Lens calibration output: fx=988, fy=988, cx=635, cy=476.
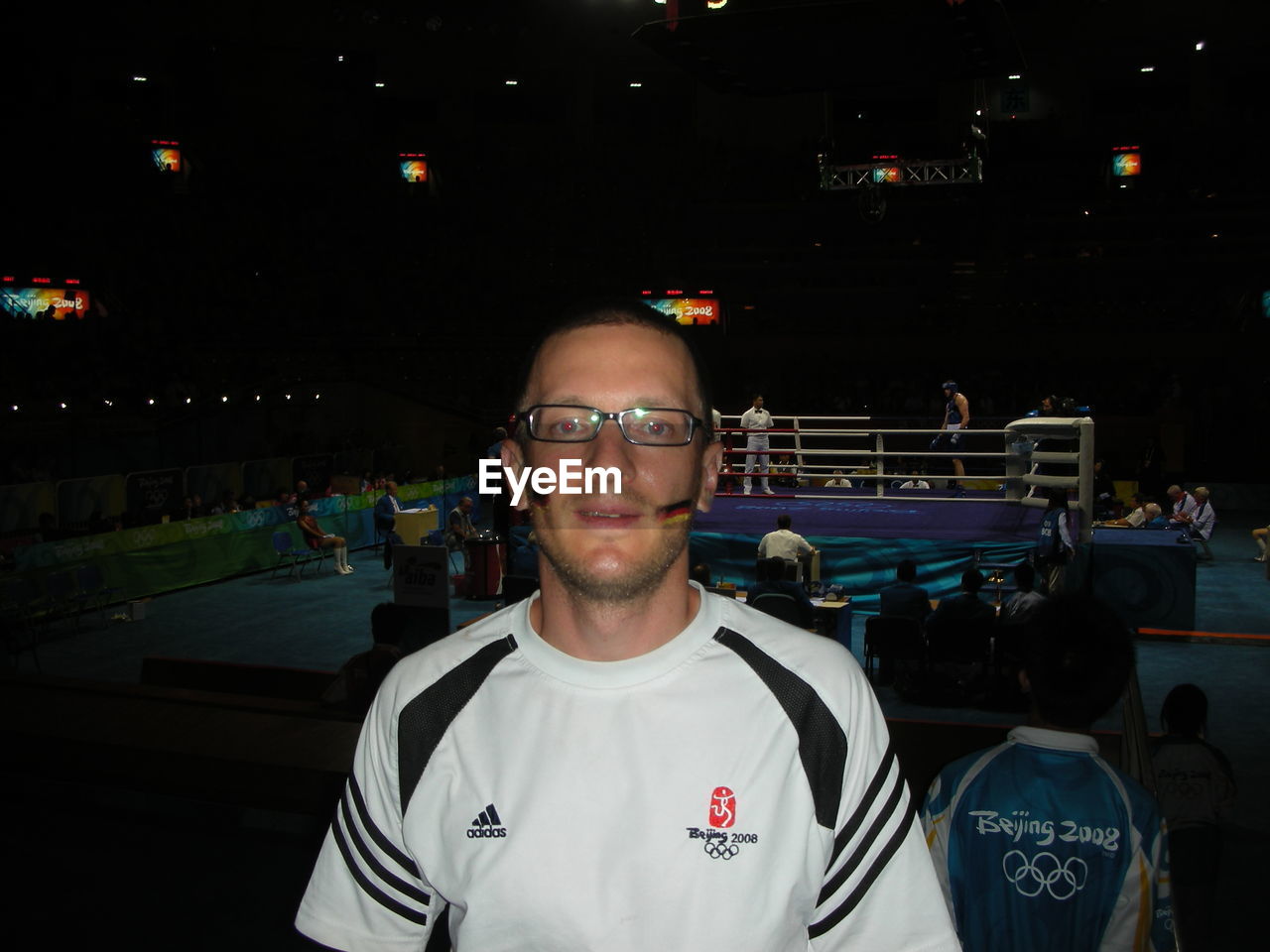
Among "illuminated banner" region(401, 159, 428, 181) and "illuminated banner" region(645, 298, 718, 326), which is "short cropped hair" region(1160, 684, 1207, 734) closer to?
"illuminated banner" region(645, 298, 718, 326)

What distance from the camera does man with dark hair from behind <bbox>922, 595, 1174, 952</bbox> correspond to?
2482mm

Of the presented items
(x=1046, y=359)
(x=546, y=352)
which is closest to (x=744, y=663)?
(x=546, y=352)

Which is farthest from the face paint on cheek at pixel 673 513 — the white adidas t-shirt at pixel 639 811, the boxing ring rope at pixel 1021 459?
the boxing ring rope at pixel 1021 459

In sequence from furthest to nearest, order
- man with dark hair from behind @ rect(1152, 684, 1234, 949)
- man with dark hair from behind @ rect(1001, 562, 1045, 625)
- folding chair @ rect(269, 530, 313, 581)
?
folding chair @ rect(269, 530, 313, 581) → man with dark hair from behind @ rect(1001, 562, 1045, 625) → man with dark hair from behind @ rect(1152, 684, 1234, 949)

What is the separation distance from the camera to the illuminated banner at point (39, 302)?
2597 cm

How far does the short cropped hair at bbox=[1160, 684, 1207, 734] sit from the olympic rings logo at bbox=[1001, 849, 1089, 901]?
2500 millimetres

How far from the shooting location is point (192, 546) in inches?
612

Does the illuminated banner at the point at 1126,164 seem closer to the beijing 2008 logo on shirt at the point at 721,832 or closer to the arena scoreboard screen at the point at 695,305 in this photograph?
the arena scoreboard screen at the point at 695,305

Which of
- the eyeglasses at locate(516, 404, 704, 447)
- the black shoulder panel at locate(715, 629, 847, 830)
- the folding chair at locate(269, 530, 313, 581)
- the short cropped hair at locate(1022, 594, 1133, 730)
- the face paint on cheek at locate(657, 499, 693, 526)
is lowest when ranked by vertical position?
the folding chair at locate(269, 530, 313, 581)

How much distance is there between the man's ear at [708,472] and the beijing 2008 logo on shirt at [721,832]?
1.51 feet

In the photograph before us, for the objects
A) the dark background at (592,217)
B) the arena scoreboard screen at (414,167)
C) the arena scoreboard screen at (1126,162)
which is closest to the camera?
the dark background at (592,217)

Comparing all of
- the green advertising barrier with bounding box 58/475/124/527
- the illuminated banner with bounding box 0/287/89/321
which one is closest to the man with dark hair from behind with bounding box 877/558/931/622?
the green advertising barrier with bounding box 58/475/124/527

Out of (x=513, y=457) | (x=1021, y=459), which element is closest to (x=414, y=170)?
(x=1021, y=459)

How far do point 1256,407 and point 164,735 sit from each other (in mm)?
26789
